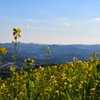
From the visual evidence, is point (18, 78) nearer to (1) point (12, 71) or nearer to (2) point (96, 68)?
(1) point (12, 71)

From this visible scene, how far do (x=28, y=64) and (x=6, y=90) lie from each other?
1496 mm

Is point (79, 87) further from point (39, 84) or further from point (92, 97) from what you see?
point (39, 84)

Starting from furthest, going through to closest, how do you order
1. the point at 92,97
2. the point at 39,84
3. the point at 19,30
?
the point at 19,30, the point at 39,84, the point at 92,97

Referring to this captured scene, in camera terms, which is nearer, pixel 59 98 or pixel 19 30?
pixel 59 98

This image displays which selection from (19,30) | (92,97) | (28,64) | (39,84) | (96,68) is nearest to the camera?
(92,97)

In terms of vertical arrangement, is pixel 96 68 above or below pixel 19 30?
below

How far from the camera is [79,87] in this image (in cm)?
719

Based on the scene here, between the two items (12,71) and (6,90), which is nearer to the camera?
(6,90)

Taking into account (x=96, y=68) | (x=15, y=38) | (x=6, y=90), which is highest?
(x=15, y=38)

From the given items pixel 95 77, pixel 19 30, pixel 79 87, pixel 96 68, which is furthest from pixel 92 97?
pixel 19 30

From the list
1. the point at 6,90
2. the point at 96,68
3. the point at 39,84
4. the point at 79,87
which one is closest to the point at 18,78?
the point at 6,90

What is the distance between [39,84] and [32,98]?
1.61 m

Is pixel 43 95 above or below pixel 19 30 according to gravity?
below

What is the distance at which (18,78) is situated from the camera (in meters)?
9.95
